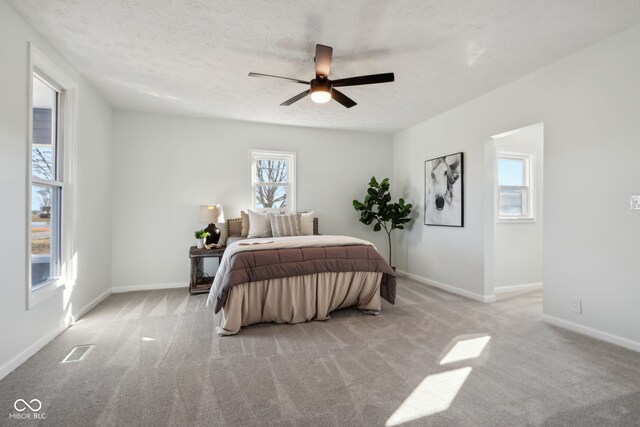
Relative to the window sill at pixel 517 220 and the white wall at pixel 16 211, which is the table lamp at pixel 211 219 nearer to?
the white wall at pixel 16 211

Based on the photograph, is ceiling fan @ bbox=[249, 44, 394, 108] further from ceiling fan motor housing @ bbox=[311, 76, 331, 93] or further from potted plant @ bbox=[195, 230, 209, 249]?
potted plant @ bbox=[195, 230, 209, 249]

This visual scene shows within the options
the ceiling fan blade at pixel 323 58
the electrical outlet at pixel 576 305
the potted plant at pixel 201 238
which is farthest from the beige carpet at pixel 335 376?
the ceiling fan blade at pixel 323 58

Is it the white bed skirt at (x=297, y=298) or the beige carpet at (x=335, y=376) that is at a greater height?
the white bed skirt at (x=297, y=298)

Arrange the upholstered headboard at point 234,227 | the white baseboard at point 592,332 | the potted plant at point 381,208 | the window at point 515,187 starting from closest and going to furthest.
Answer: the white baseboard at point 592,332
the window at point 515,187
the upholstered headboard at point 234,227
the potted plant at point 381,208

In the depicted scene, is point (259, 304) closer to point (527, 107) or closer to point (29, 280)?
point (29, 280)

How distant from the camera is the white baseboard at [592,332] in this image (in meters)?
2.50

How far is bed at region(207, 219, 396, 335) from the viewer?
285cm

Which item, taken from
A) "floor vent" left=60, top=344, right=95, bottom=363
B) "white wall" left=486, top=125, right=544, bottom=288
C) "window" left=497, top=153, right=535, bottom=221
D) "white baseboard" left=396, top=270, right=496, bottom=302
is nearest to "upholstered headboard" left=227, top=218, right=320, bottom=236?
"floor vent" left=60, top=344, right=95, bottom=363

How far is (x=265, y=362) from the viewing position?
7.54 ft

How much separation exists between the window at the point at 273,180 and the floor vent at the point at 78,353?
297 cm

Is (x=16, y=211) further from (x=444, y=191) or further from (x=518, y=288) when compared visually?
(x=518, y=288)

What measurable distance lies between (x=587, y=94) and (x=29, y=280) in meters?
5.01

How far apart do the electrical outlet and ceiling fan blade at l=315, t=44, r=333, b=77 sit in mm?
3175

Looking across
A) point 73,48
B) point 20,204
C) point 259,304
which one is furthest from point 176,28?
point 259,304
